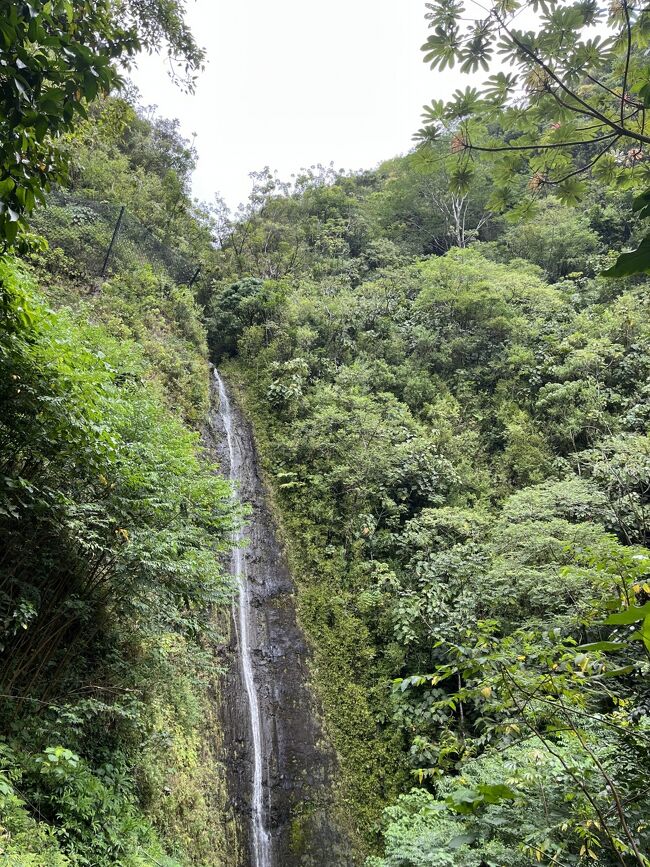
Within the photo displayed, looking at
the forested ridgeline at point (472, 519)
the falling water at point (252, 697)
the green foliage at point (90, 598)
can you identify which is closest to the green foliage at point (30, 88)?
the green foliage at point (90, 598)

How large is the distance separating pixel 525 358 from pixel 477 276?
3.45 metres

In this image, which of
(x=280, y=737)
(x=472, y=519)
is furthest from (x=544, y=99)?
(x=280, y=737)

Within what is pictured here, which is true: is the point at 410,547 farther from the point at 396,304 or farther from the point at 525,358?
the point at 396,304

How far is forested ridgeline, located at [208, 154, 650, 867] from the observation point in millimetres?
2289

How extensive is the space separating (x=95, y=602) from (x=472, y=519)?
6.16 meters

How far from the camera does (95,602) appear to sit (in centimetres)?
446

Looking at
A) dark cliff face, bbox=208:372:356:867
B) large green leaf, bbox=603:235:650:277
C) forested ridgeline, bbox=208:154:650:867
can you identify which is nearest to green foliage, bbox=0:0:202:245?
forested ridgeline, bbox=208:154:650:867

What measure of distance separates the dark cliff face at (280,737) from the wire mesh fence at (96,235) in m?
7.66

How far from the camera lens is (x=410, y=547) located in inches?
352

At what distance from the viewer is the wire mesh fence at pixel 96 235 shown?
1048 cm

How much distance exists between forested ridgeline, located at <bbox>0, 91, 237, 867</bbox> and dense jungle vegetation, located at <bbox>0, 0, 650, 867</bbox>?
0.10 feet

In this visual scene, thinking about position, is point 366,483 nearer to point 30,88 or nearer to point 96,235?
point 96,235

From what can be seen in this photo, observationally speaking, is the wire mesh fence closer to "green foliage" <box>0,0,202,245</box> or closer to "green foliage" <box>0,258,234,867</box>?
"green foliage" <box>0,258,234,867</box>

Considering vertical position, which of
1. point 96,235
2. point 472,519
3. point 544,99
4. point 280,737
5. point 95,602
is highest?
point 96,235
